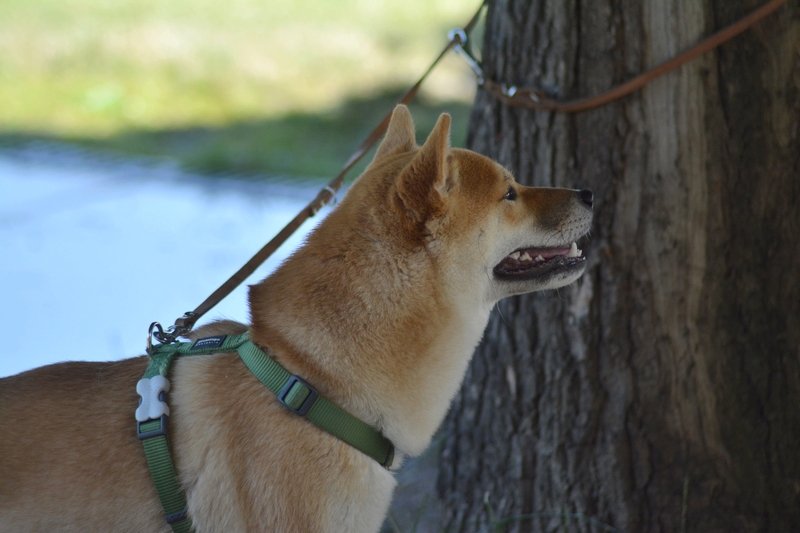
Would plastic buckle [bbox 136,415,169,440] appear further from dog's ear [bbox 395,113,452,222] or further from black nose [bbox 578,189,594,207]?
black nose [bbox 578,189,594,207]

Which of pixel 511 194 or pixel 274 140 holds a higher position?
pixel 274 140

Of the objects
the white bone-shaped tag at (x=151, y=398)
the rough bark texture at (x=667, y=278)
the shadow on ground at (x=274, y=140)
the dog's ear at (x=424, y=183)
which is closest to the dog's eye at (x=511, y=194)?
the dog's ear at (x=424, y=183)

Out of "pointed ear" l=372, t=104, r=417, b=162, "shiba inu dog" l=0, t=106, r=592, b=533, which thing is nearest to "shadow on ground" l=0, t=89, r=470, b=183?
"pointed ear" l=372, t=104, r=417, b=162

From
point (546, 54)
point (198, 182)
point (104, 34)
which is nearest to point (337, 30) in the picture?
point (104, 34)

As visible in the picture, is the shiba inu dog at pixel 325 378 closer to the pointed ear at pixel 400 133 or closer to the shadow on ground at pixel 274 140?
the pointed ear at pixel 400 133

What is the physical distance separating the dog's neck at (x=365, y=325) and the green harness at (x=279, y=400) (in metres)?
0.05

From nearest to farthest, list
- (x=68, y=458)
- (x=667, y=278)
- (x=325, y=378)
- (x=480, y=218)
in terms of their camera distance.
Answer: (x=68, y=458)
(x=325, y=378)
(x=480, y=218)
(x=667, y=278)

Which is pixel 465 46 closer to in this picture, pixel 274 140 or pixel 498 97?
pixel 498 97

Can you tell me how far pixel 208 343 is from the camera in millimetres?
3045

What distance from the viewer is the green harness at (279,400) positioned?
9.33 ft

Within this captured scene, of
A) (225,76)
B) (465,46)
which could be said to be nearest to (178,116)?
(225,76)

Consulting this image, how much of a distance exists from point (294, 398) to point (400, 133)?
3.46 ft

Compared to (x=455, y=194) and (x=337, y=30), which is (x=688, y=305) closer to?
(x=455, y=194)

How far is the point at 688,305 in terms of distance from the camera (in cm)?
362
